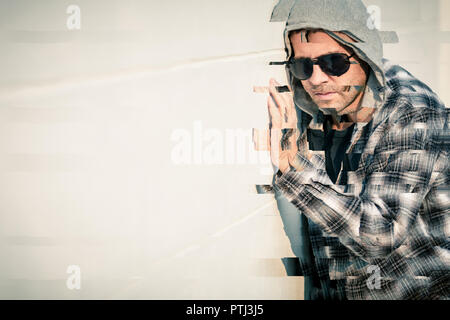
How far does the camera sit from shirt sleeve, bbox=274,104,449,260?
3.85ft

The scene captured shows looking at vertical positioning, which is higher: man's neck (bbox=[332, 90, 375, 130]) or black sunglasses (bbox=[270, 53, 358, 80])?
black sunglasses (bbox=[270, 53, 358, 80])

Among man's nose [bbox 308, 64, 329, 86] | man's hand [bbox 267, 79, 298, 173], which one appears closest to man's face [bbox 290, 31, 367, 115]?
man's nose [bbox 308, 64, 329, 86]

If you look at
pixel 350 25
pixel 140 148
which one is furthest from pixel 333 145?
pixel 140 148

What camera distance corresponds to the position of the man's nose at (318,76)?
1.30m

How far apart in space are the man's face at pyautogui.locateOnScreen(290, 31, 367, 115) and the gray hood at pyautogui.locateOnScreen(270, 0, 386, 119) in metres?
0.02

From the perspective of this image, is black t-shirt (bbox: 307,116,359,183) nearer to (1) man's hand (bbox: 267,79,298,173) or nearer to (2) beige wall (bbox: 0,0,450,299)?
(1) man's hand (bbox: 267,79,298,173)

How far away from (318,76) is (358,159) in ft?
1.05

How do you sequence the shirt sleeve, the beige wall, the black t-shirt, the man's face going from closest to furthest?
the shirt sleeve, the man's face, the black t-shirt, the beige wall

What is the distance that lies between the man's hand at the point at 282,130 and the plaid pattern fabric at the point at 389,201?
0.04m

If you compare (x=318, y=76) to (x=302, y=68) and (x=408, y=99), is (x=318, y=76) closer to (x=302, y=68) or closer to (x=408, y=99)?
(x=302, y=68)

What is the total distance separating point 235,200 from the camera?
4.92 feet

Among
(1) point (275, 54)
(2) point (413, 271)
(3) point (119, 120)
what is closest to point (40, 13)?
(3) point (119, 120)

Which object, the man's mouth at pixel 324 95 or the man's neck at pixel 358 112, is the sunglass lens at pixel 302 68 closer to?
the man's mouth at pixel 324 95
